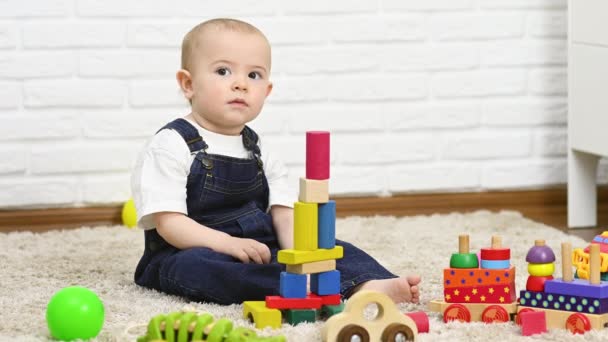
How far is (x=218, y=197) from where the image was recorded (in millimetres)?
1730

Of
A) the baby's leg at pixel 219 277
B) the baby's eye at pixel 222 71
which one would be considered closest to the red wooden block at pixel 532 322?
the baby's leg at pixel 219 277

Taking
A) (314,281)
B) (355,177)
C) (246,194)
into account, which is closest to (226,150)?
(246,194)

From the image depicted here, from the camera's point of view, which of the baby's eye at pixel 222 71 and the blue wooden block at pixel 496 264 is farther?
the baby's eye at pixel 222 71

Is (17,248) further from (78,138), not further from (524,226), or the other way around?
(524,226)

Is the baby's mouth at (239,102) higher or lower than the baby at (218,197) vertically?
higher

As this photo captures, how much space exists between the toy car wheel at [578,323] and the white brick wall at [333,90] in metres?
1.14

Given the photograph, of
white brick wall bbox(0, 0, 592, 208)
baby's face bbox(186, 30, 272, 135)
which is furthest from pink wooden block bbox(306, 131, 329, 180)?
white brick wall bbox(0, 0, 592, 208)

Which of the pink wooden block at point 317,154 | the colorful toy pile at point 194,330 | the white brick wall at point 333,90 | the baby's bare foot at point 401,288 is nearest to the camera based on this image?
the colorful toy pile at point 194,330

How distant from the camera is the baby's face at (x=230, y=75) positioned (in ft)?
5.63

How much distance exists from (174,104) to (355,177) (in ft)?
1.54

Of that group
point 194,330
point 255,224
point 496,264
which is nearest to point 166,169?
point 255,224

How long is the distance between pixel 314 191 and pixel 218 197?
325 mm

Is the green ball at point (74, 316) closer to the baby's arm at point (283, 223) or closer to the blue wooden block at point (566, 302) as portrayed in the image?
the baby's arm at point (283, 223)

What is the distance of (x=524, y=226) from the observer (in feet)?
7.77
